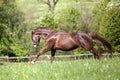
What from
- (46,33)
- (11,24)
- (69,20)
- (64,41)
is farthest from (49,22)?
(64,41)

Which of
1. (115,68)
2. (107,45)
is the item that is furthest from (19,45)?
(115,68)

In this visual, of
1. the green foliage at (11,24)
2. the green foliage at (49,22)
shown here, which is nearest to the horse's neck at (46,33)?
the green foliage at (11,24)

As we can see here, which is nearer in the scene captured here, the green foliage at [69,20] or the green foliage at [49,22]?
the green foliage at [49,22]

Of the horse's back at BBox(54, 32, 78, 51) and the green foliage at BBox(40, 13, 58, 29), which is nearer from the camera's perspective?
the horse's back at BBox(54, 32, 78, 51)

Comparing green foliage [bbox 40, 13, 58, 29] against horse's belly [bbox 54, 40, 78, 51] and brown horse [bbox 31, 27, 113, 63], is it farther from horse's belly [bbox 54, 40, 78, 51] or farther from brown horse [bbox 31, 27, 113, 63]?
horse's belly [bbox 54, 40, 78, 51]

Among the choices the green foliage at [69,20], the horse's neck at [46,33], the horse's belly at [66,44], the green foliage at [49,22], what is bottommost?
the green foliage at [69,20]

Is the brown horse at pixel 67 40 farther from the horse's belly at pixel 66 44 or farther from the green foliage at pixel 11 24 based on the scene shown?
the green foliage at pixel 11 24

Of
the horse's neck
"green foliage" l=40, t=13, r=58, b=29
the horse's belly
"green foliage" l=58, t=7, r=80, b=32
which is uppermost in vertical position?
the horse's neck

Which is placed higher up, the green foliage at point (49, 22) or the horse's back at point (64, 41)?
the horse's back at point (64, 41)

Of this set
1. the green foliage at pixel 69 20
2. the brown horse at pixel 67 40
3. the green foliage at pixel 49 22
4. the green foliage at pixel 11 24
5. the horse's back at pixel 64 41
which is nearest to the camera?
the brown horse at pixel 67 40

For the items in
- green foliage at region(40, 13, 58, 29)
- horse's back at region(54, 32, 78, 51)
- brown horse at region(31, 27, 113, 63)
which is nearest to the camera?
brown horse at region(31, 27, 113, 63)

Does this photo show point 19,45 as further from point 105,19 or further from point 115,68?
point 115,68

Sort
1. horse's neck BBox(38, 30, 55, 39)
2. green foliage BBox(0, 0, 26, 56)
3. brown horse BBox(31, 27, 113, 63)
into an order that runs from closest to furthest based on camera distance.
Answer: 1. brown horse BBox(31, 27, 113, 63)
2. horse's neck BBox(38, 30, 55, 39)
3. green foliage BBox(0, 0, 26, 56)

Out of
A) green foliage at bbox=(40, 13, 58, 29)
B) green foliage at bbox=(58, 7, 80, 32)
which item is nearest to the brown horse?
green foliage at bbox=(40, 13, 58, 29)
